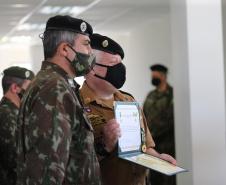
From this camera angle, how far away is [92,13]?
23.2 ft

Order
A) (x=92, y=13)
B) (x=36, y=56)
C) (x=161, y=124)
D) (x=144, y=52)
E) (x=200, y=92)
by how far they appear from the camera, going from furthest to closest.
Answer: (x=36, y=56), (x=144, y=52), (x=92, y=13), (x=161, y=124), (x=200, y=92)

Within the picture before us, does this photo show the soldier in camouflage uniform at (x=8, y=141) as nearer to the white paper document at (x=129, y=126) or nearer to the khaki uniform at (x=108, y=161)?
Result: the khaki uniform at (x=108, y=161)

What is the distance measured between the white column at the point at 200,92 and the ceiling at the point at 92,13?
2335mm

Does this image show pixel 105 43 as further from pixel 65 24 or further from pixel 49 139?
pixel 49 139

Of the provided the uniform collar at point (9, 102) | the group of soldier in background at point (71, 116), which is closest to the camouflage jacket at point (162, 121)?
the uniform collar at point (9, 102)

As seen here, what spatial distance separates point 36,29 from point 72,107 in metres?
7.68

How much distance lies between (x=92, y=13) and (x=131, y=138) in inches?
207

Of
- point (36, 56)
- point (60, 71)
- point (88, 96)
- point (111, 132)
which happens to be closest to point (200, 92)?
point (88, 96)

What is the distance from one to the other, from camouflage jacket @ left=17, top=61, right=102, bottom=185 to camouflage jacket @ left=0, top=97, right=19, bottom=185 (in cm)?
125

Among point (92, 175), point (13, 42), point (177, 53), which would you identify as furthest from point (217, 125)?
point (13, 42)

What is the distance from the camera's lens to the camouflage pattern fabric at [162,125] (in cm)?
505

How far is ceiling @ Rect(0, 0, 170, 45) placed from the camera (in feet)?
20.2

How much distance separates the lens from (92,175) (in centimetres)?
170

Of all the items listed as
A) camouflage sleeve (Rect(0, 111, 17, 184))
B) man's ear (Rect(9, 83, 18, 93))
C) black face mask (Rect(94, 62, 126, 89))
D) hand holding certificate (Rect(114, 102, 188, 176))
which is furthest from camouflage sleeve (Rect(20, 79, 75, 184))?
man's ear (Rect(9, 83, 18, 93))
